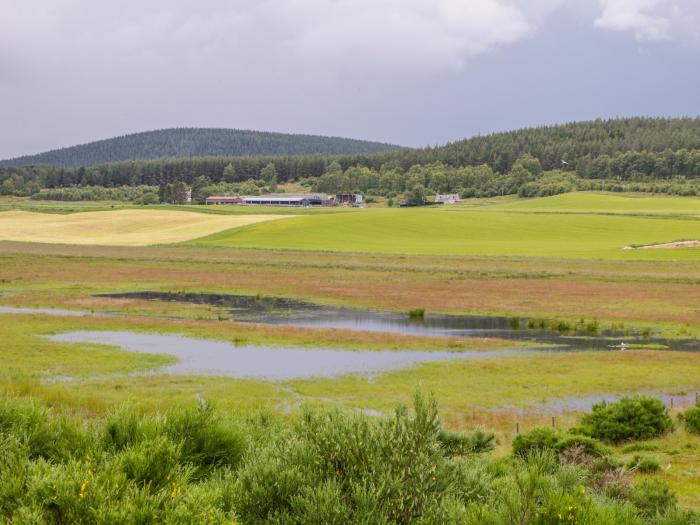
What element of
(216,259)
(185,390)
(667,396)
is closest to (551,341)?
(667,396)

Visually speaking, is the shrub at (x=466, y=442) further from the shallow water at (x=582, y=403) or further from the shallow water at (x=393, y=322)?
the shallow water at (x=393, y=322)

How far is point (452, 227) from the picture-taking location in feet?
416

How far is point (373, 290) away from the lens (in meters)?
63.7

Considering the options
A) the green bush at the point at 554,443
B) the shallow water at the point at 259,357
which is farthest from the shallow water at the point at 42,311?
the green bush at the point at 554,443

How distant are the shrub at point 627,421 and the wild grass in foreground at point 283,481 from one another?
10.2 meters

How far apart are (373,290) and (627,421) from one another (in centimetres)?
4255

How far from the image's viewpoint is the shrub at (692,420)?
868 inches

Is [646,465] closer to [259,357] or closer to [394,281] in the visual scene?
[259,357]

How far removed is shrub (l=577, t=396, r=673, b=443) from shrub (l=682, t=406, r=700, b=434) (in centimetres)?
52

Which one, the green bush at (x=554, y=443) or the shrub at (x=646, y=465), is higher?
the green bush at (x=554, y=443)

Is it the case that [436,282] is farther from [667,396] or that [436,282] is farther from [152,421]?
[152,421]

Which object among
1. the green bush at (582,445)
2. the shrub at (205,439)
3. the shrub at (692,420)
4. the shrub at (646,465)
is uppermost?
the shrub at (205,439)

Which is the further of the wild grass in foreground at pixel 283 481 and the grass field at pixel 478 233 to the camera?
the grass field at pixel 478 233

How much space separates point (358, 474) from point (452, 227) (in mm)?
118912
